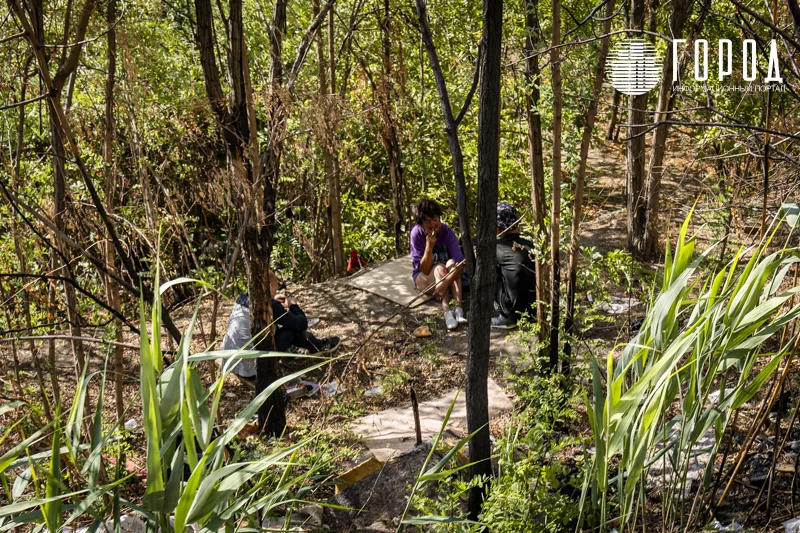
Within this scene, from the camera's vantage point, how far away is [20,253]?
12.9 ft

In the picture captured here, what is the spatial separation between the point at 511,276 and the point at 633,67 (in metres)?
2.17

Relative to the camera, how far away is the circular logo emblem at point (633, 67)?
256 inches

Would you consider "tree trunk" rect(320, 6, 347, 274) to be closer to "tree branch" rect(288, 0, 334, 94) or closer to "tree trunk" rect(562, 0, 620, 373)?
"tree branch" rect(288, 0, 334, 94)

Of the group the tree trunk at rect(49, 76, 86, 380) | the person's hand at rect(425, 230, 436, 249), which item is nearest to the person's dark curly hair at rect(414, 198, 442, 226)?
the person's hand at rect(425, 230, 436, 249)

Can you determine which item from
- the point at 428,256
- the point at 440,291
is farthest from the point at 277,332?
the point at 428,256

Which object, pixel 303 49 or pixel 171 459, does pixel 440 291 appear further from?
pixel 171 459

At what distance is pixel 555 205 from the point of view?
163 inches

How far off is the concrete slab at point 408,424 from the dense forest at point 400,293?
0.03 meters

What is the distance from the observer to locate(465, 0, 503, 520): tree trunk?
2.54 metres

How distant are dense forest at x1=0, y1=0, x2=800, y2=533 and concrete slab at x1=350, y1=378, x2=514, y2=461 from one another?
27 mm

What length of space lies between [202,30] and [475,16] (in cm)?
447

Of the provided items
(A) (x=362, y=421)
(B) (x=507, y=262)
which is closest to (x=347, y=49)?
(B) (x=507, y=262)

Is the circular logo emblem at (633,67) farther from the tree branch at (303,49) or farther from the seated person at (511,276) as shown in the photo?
the tree branch at (303,49)

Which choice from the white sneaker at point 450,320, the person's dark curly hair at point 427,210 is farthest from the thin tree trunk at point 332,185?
the white sneaker at point 450,320
